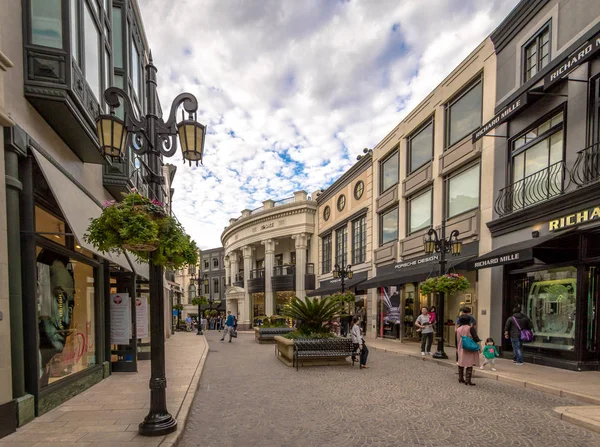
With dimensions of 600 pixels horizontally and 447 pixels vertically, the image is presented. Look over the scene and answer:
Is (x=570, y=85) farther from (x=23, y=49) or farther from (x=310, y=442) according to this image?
(x=23, y=49)

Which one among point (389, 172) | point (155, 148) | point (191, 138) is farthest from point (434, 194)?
point (155, 148)

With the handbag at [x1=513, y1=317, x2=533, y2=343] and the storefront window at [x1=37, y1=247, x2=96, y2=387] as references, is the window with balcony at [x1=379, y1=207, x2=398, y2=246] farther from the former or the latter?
the storefront window at [x1=37, y1=247, x2=96, y2=387]

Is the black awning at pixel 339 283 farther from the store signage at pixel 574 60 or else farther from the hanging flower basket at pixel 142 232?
the hanging flower basket at pixel 142 232

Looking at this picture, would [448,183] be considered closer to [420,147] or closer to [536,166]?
[420,147]

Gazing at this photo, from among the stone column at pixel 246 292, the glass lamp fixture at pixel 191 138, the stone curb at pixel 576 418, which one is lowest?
the stone column at pixel 246 292

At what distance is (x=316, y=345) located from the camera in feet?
36.1

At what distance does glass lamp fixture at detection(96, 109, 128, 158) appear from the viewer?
501cm

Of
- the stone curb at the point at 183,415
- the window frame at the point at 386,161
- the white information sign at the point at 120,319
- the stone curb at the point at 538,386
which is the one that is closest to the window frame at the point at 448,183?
the window frame at the point at 386,161

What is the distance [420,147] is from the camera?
18.4 m

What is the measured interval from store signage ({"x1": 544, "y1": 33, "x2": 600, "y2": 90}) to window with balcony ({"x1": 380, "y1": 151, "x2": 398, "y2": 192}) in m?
10.8

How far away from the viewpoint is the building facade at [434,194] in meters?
13.8

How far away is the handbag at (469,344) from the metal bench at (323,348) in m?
3.49

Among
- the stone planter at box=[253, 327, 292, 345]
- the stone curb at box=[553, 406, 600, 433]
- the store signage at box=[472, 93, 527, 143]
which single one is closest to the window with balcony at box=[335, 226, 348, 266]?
the stone planter at box=[253, 327, 292, 345]

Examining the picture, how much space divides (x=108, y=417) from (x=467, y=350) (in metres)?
7.28
